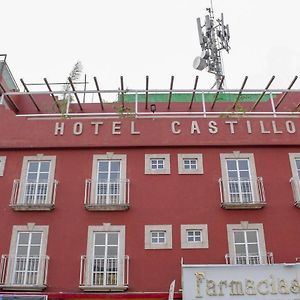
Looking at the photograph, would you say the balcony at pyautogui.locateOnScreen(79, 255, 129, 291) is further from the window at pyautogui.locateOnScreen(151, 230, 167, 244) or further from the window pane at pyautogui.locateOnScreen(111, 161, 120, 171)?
the window pane at pyautogui.locateOnScreen(111, 161, 120, 171)

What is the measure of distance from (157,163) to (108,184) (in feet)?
8.19

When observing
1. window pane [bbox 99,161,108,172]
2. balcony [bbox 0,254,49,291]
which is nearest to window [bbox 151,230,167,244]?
window pane [bbox 99,161,108,172]

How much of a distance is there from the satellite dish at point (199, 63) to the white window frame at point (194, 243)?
43.7ft

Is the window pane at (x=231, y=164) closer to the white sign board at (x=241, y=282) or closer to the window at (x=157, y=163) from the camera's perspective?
the window at (x=157, y=163)

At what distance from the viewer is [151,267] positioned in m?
19.5

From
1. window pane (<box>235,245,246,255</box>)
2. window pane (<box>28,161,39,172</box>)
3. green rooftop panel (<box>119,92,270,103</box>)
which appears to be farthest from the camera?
green rooftop panel (<box>119,92,270,103</box>)

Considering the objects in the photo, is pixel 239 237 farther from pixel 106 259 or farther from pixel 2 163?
pixel 2 163

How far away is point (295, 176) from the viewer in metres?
21.3

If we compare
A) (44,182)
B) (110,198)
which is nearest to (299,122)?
(110,198)

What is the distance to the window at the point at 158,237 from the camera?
20.0 metres

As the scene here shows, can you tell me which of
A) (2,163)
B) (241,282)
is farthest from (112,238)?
A: (2,163)

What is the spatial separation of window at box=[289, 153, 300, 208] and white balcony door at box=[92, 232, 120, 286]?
7.89m

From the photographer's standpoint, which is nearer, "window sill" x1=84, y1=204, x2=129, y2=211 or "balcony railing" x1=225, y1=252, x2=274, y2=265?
"balcony railing" x1=225, y1=252, x2=274, y2=265

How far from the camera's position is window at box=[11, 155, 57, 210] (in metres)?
20.5
